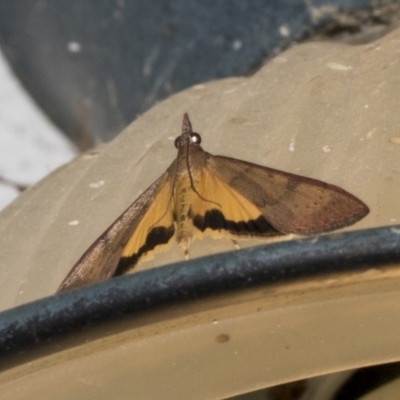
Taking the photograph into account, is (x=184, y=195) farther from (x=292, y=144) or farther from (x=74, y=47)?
(x=74, y=47)

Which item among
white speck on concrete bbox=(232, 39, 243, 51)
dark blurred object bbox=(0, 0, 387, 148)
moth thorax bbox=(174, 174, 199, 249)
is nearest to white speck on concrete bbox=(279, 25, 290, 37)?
dark blurred object bbox=(0, 0, 387, 148)

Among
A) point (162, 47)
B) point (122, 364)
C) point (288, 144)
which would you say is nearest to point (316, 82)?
point (288, 144)

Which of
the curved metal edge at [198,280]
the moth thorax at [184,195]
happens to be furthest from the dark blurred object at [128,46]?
the curved metal edge at [198,280]

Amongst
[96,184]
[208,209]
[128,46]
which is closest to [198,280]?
[208,209]

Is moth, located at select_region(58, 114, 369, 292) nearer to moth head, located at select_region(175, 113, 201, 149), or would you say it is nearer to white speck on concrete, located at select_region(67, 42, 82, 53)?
moth head, located at select_region(175, 113, 201, 149)

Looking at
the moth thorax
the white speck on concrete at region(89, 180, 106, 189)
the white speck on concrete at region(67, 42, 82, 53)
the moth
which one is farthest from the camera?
the white speck on concrete at region(67, 42, 82, 53)

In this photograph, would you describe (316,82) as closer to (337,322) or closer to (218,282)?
(337,322)
